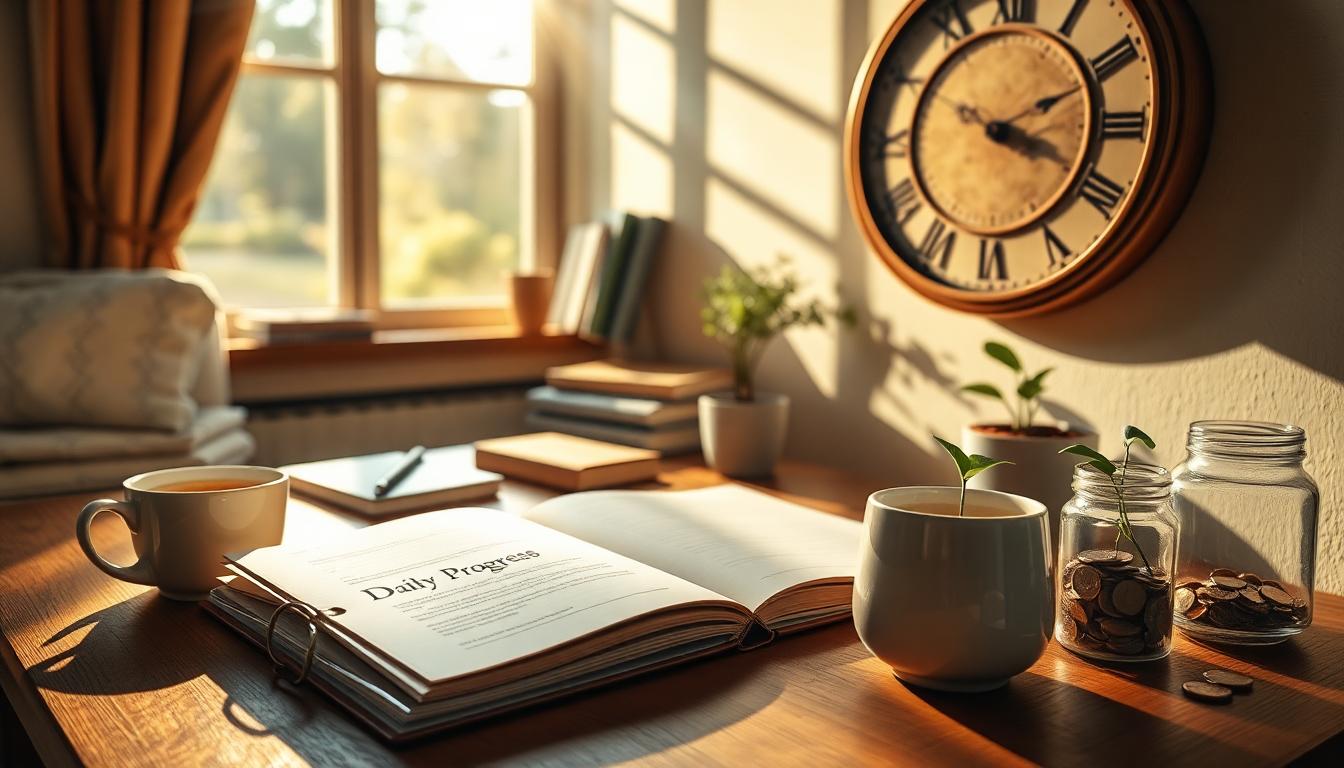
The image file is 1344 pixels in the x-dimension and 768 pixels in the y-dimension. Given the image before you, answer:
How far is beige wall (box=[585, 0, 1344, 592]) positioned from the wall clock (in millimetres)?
A: 47

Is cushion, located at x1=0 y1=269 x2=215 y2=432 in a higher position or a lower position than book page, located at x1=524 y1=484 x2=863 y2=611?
higher

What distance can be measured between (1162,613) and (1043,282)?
58 cm

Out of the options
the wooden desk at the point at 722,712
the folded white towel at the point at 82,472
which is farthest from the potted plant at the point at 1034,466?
the folded white towel at the point at 82,472

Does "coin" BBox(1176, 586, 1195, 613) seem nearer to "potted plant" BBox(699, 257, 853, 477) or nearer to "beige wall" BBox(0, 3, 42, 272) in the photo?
"potted plant" BBox(699, 257, 853, 477)

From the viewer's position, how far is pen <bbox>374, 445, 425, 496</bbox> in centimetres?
128

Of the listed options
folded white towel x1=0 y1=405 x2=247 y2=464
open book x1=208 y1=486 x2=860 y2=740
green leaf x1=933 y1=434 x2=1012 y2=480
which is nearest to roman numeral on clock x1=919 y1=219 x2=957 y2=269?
open book x1=208 y1=486 x2=860 y2=740

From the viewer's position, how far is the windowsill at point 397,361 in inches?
78.3

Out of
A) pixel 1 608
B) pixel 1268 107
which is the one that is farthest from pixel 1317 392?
pixel 1 608

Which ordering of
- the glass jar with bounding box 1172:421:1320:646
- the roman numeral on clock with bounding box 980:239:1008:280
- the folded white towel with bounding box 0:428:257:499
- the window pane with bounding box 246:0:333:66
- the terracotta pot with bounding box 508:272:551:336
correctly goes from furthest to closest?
the terracotta pot with bounding box 508:272:551:336 → the window pane with bounding box 246:0:333:66 → the folded white towel with bounding box 0:428:257:499 → the roman numeral on clock with bounding box 980:239:1008:280 → the glass jar with bounding box 1172:421:1320:646

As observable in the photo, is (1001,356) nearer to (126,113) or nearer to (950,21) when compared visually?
(950,21)

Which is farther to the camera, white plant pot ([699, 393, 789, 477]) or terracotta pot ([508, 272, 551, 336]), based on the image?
terracotta pot ([508, 272, 551, 336])

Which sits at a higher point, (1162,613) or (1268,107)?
(1268,107)

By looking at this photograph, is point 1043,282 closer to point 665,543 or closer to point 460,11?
point 665,543

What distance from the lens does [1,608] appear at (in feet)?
3.04
